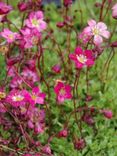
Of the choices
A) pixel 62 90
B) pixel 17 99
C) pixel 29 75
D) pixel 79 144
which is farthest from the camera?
pixel 29 75

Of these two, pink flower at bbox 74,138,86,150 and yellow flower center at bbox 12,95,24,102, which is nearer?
yellow flower center at bbox 12,95,24,102

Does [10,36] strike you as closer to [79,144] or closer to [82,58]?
[82,58]

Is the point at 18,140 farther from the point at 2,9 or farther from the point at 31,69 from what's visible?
the point at 2,9

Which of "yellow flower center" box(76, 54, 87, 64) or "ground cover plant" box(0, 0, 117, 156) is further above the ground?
"yellow flower center" box(76, 54, 87, 64)

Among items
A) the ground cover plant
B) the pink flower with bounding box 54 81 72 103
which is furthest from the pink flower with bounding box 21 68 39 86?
the pink flower with bounding box 54 81 72 103

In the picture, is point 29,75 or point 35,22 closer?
point 35,22

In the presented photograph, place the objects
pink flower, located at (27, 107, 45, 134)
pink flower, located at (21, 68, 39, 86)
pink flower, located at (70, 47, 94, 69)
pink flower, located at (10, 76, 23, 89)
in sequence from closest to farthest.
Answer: pink flower, located at (70, 47, 94, 69) < pink flower, located at (27, 107, 45, 134) < pink flower, located at (10, 76, 23, 89) < pink flower, located at (21, 68, 39, 86)

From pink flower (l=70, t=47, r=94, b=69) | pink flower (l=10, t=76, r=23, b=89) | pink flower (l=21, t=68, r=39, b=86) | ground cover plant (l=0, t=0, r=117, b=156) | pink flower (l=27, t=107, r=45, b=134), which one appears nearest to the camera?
pink flower (l=70, t=47, r=94, b=69)

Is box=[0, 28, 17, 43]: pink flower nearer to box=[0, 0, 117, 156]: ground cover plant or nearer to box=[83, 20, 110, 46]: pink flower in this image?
box=[0, 0, 117, 156]: ground cover plant

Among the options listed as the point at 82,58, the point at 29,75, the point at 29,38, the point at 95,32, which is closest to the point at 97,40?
→ the point at 95,32
